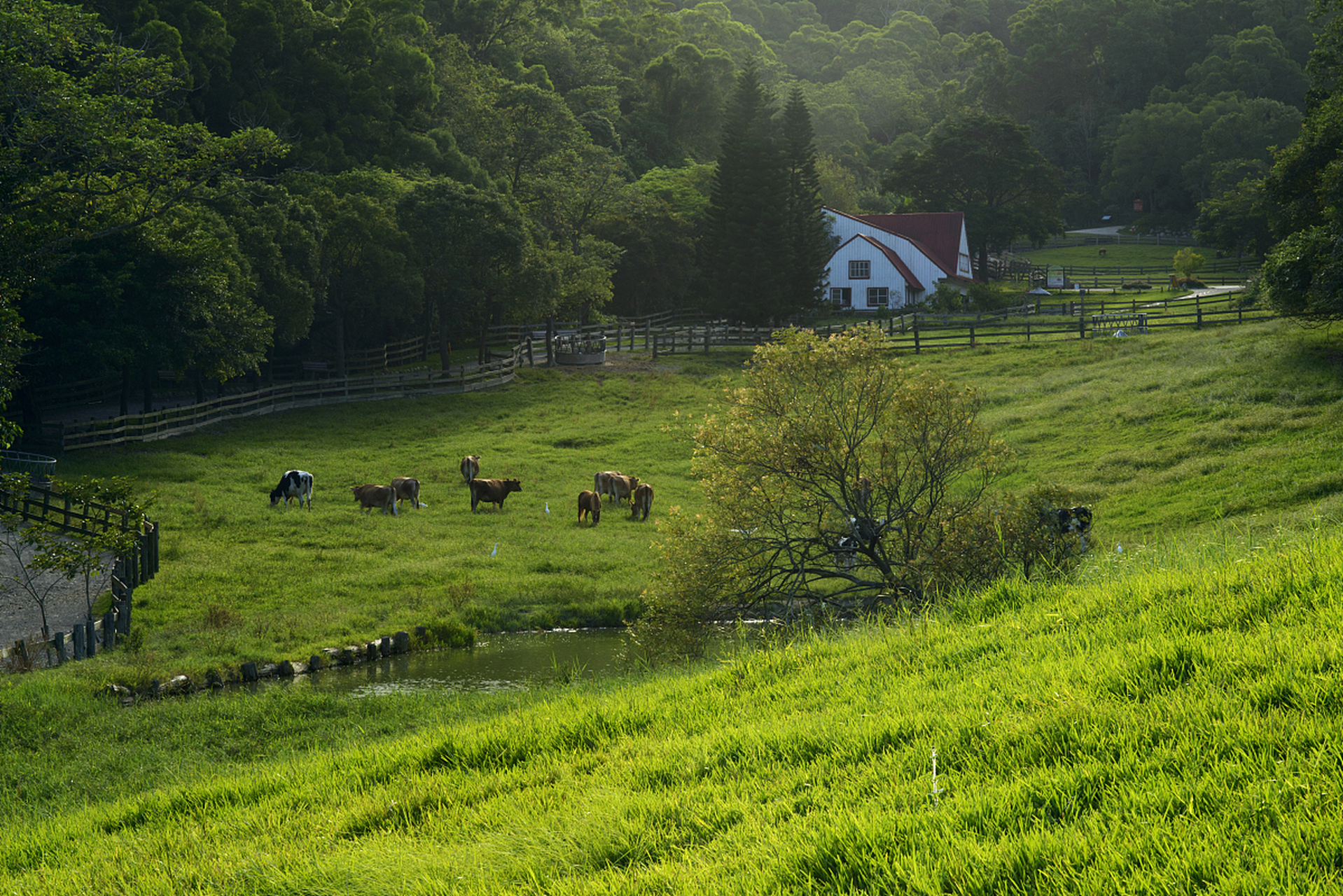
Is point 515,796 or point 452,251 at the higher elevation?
point 452,251

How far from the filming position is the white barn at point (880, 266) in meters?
68.4

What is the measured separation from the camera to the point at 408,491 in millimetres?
25859

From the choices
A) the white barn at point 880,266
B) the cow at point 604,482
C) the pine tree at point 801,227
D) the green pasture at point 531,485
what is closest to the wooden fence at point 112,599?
the green pasture at point 531,485

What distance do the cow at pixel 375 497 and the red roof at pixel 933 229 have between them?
54.4 meters

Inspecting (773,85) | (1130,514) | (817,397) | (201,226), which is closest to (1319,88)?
(1130,514)

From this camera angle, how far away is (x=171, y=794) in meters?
7.02

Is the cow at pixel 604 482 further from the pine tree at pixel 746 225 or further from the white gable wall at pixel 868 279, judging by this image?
the white gable wall at pixel 868 279

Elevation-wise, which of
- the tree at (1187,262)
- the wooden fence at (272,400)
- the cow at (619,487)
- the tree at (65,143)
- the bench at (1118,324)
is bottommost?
the cow at (619,487)

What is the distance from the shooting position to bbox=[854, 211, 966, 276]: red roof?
7231 centimetres

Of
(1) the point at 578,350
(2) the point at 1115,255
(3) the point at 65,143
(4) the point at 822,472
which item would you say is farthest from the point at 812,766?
(2) the point at 1115,255

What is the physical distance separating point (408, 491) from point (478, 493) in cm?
189

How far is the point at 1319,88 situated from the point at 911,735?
3179 cm

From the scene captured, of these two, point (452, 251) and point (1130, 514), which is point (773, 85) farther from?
point (1130, 514)

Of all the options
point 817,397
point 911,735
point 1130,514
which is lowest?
point 1130,514
